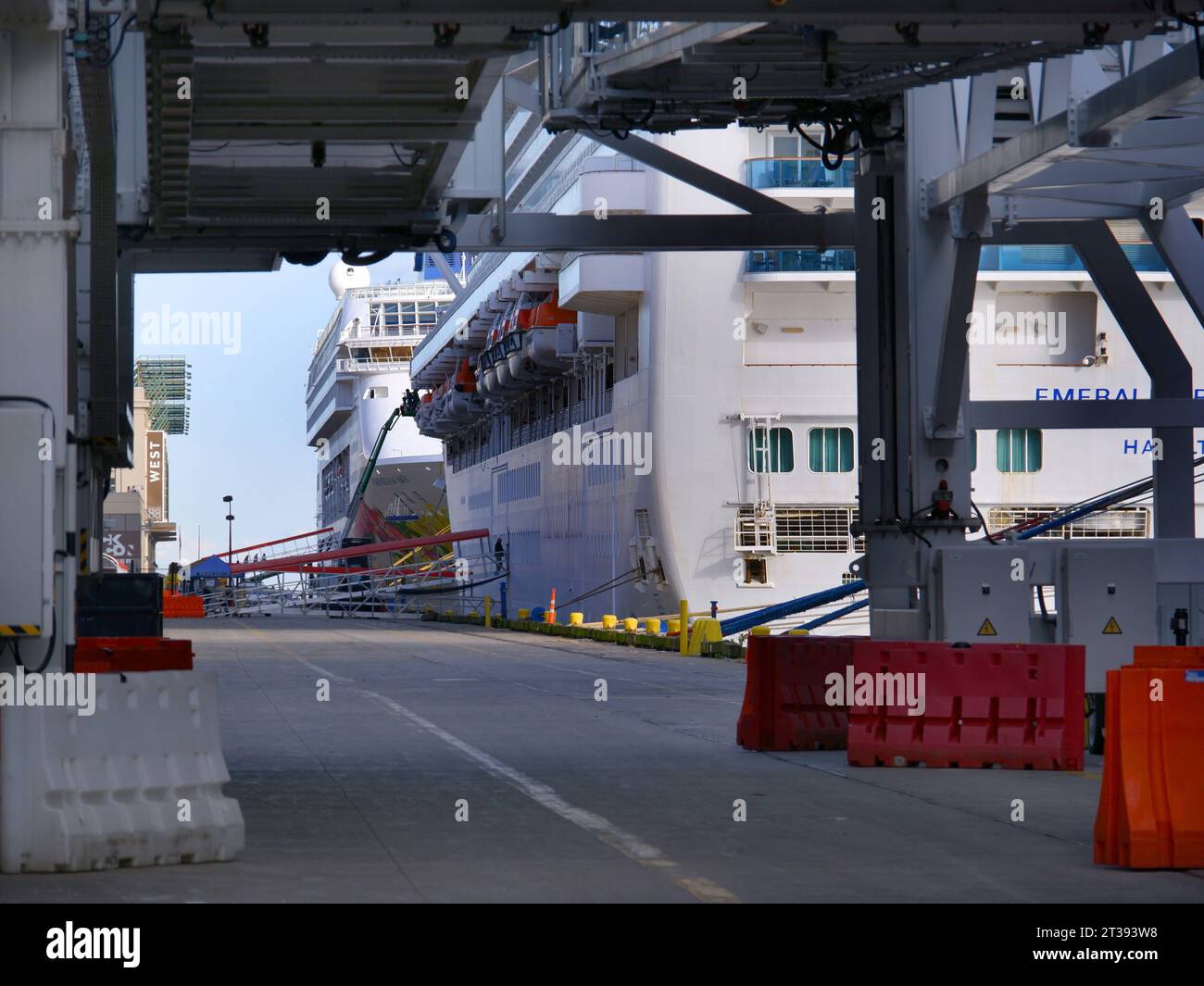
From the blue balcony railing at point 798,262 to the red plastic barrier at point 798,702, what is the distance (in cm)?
2269

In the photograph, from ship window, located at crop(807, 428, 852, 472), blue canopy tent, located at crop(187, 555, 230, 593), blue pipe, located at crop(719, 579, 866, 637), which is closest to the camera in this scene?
blue pipe, located at crop(719, 579, 866, 637)

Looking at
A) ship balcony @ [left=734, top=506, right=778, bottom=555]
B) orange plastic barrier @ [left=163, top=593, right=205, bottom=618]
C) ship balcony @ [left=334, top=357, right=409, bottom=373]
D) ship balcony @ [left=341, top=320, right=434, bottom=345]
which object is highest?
ship balcony @ [left=341, top=320, right=434, bottom=345]

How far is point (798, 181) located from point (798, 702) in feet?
81.0

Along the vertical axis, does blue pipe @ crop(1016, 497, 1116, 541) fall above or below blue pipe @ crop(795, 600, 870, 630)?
above

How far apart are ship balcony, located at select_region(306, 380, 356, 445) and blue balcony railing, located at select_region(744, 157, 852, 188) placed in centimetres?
6470

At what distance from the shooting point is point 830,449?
3850 cm

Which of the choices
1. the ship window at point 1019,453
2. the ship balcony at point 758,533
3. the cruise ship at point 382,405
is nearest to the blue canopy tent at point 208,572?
the cruise ship at point 382,405

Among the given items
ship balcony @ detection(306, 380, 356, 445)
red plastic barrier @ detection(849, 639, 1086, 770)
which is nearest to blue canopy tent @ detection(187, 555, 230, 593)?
ship balcony @ detection(306, 380, 356, 445)

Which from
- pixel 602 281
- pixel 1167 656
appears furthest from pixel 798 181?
pixel 1167 656

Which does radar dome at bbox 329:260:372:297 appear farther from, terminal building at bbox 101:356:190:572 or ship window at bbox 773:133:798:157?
ship window at bbox 773:133:798:157

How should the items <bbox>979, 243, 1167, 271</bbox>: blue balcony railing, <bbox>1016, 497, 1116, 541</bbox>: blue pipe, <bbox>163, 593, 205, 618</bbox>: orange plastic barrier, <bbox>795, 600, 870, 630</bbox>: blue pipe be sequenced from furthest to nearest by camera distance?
1. <bbox>163, 593, 205, 618</bbox>: orange plastic barrier
2. <bbox>979, 243, 1167, 271</bbox>: blue balcony railing
3. <bbox>795, 600, 870, 630</bbox>: blue pipe
4. <bbox>1016, 497, 1116, 541</bbox>: blue pipe

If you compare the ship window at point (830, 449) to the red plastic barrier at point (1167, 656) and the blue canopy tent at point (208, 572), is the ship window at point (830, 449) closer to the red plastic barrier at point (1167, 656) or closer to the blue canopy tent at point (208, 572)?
the red plastic barrier at point (1167, 656)

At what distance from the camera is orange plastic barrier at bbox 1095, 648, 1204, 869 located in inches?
357

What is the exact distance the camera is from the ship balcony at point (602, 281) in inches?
1625
